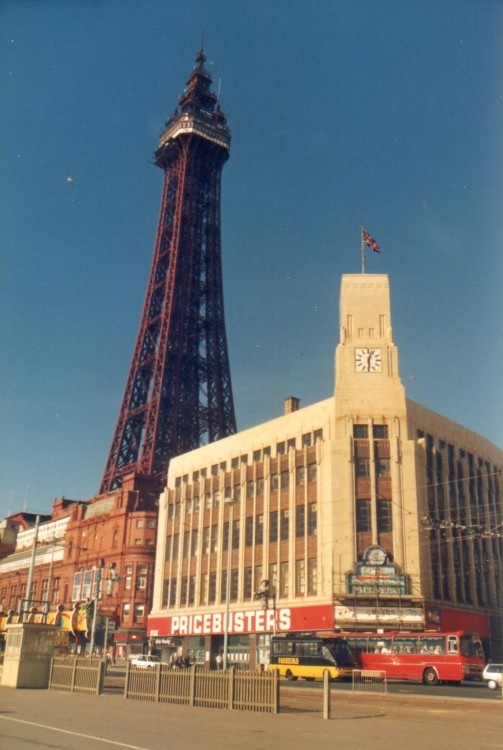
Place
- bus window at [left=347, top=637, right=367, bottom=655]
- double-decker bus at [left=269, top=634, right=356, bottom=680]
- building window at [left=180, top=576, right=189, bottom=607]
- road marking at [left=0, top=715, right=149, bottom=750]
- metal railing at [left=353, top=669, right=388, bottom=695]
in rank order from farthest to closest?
building window at [left=180, top=576, right=189, bottom=607] < bus window at [left=347, top=637, right=367, bottom=655] < double-decker bus at [left=269, top=634, right=356, bottom=680] < metal railing at [left=353, top=669, right=388, bottom=695] < road marking at [left=0, top=715, right=149, bottom=750]

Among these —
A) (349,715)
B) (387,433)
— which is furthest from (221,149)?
(349,715)

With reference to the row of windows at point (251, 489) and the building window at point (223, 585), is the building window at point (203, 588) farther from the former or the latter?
the row of windows at point (251, 489)

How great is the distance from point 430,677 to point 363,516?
53.1 ft

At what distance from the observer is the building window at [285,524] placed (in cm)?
6638

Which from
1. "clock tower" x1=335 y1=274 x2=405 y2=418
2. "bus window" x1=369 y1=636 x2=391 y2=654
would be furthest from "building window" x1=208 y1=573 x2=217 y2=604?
"bus window" x1=369 y1=636 x2=391 y2=654

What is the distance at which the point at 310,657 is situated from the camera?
172 ft

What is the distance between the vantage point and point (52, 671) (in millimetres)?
33531

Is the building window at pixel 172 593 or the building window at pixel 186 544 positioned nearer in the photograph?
the building window at pixel 186 544

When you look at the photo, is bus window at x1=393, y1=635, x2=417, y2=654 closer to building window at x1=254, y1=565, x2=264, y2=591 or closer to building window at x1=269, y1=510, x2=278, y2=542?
building window at x1=269, y1=510, x2=278, y2=542

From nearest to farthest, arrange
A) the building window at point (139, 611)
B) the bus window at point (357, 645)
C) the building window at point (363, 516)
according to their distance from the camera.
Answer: the bus window at point (357, 645), the building window at point (363, 516), the building window at point (139, 611)

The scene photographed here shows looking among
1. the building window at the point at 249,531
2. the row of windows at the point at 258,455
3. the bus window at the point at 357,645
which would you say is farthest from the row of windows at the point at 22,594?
the bus window at the point at 357,645

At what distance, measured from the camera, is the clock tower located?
65125 mm

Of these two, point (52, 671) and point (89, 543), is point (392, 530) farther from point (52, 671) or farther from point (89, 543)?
point (89, 543)

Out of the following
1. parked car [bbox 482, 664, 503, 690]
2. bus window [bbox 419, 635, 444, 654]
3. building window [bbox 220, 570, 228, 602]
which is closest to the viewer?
parked car [bbox 482, 664, 503, 690]
